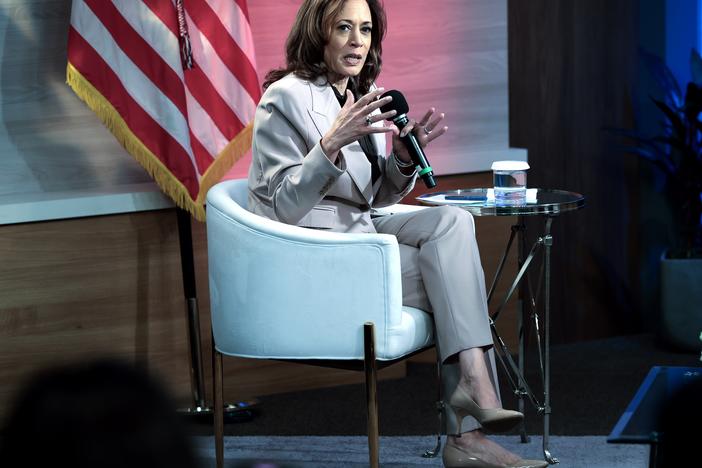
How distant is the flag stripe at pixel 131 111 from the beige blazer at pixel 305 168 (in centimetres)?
56

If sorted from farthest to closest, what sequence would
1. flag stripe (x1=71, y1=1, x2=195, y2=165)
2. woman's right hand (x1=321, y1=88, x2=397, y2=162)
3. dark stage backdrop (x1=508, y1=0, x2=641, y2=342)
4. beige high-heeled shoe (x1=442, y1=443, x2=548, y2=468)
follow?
1. dark stage backdrop (x1=508, y1=0, x2=641, y2=342)
2. flag stripe (x1=71, y1=1, x2=195, y2=165)
3. beige high-heeled shoe (x1=442, y1=443, x2=548, y2=468)
4. woman's right hand (x1=321, y1=88, x2=397, y2=162)

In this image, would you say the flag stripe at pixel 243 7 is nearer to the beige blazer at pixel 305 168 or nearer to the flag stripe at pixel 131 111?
the flag stripe at pixel 131 111

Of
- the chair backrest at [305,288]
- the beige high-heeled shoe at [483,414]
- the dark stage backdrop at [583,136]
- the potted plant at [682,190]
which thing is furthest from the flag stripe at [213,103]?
the potted plant at [682,190]

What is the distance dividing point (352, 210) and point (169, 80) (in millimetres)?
851

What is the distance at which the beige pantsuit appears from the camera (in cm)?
264

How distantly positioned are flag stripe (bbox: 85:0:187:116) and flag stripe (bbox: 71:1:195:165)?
0.6 inches

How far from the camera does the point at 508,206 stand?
2.80 m

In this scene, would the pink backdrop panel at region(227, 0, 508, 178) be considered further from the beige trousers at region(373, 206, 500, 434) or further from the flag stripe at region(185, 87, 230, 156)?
the beige trousers at region(373, 206, 500, 434)

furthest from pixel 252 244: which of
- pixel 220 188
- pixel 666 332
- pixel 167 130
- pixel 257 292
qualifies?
pixel 666 332

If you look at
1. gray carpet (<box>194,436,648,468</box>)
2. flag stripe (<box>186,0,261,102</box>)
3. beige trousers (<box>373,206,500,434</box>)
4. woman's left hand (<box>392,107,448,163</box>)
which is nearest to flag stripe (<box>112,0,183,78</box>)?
flag stripe (<box>186,0,261,102</box>)

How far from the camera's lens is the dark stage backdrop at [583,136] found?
4.36 m

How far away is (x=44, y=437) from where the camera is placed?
0.64m

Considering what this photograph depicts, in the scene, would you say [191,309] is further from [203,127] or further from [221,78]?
[221,78]

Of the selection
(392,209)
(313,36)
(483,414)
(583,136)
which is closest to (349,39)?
(313,36)
